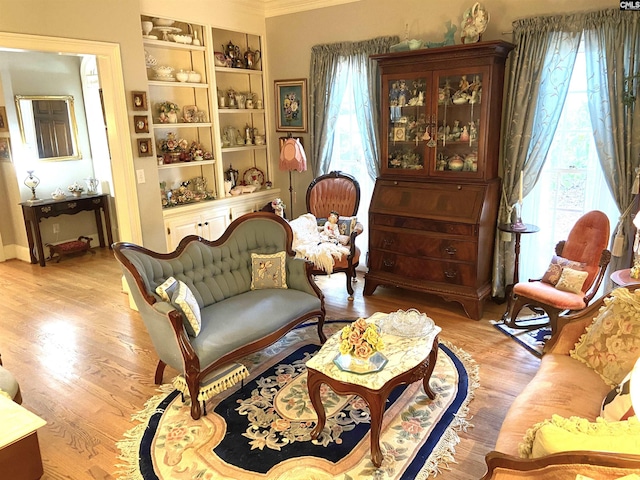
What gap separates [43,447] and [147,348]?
3.93ft

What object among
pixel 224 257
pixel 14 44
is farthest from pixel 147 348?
pixel 14 44

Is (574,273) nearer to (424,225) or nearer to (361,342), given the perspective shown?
(424,225)

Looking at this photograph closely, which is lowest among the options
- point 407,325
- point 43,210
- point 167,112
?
point 407,325

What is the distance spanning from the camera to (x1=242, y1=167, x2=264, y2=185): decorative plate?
5902 millimetres

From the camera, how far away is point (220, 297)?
358 centimetres

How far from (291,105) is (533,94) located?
2.71 meters

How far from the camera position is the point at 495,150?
167 inches

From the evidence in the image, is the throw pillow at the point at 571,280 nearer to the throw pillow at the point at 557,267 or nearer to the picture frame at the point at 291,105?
the throw pillow at the point at 557,267

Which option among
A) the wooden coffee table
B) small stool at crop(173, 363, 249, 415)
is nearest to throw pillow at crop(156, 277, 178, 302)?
small stool at crop(173, 363, 249, 415)

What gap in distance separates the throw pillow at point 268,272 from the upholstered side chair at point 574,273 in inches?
73.5

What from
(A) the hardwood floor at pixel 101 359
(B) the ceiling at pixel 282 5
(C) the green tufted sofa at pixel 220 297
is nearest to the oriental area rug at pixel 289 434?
(A) the hardwood floor at pixel 101 359

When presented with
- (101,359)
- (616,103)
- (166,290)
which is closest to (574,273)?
(616,103)

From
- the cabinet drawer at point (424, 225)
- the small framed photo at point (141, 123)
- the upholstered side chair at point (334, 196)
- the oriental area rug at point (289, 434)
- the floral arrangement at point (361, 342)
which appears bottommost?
the oriental area rug at point (289, 434)

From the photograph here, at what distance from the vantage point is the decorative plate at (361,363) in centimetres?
245
